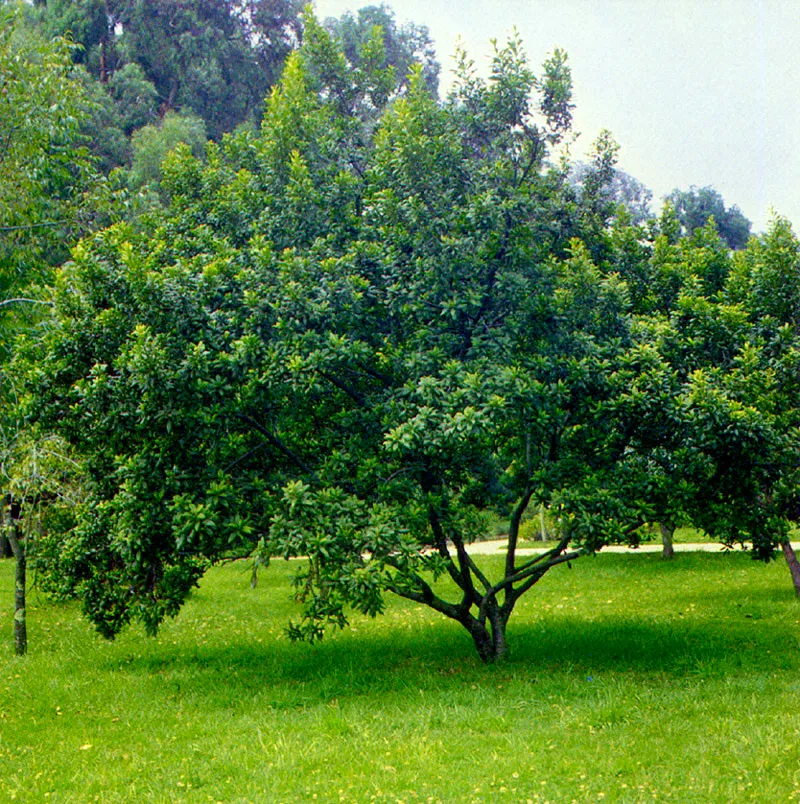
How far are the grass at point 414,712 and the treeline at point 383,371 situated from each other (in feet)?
3.88

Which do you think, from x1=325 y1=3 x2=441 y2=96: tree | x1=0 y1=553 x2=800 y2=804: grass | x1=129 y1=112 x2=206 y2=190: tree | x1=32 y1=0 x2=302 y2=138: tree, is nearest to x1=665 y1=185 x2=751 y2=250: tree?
x1=325 y1=3 x2=441 y2=96: tree

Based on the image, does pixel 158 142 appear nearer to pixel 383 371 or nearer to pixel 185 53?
pixel 185 53

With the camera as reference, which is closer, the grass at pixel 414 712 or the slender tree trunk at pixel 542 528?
the grass at pixel 414 712

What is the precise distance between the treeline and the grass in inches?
46.6

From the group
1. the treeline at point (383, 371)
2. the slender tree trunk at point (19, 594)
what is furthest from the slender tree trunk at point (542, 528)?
the treeline at point (383, 371)

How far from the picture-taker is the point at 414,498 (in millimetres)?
11031

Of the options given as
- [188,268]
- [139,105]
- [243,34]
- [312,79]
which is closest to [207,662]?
[188,268]

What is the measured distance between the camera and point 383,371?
1160cm

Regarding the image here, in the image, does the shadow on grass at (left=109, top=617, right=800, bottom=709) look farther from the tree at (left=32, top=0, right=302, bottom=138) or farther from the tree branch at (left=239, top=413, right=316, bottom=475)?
the tree at (left=32, top=0, right=302, bottom=138)

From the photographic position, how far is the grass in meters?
8.18

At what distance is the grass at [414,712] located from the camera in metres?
8.18

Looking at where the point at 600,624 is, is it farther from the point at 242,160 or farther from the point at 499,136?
the point at 242,160

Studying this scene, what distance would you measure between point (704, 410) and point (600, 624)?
641 cm

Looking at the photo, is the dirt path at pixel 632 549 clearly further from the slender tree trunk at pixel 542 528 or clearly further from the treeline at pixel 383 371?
the treeline at pixel 383 371
